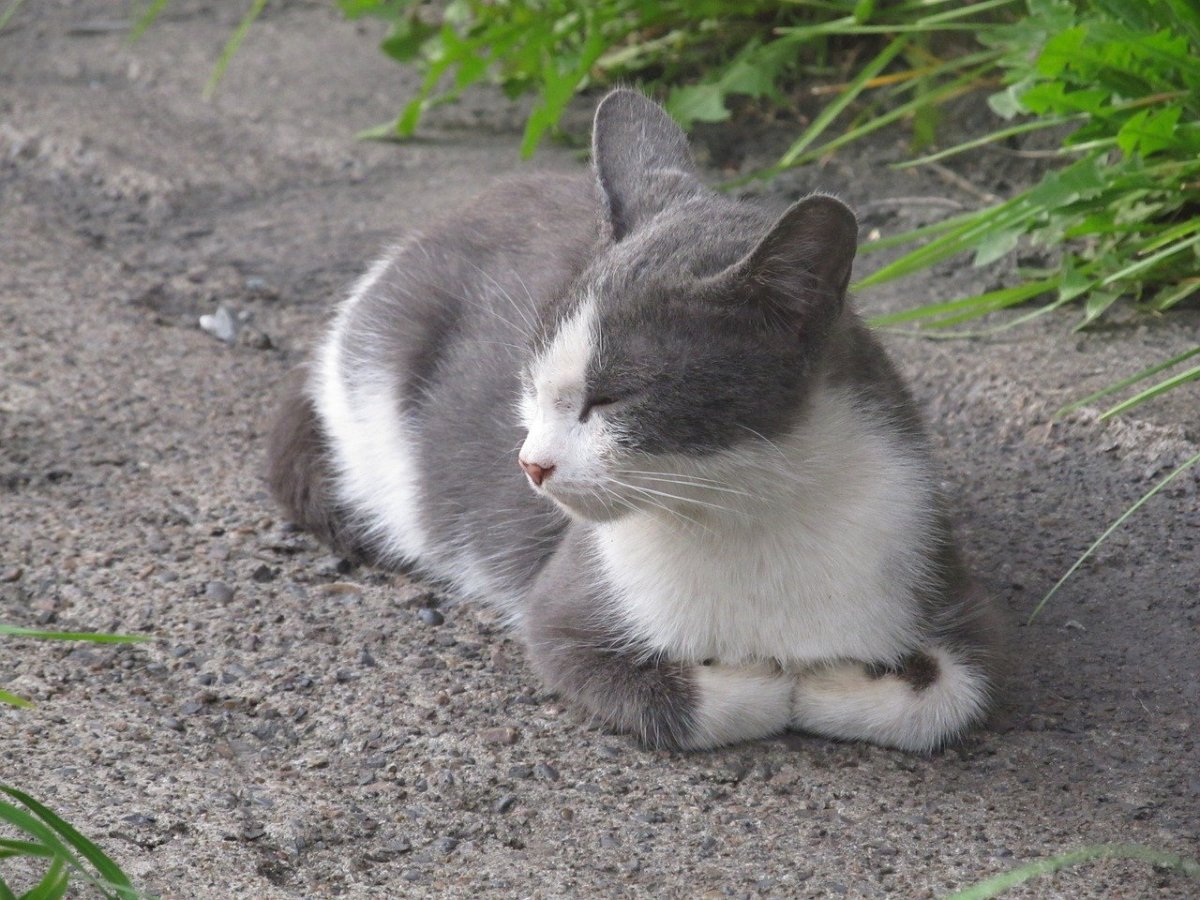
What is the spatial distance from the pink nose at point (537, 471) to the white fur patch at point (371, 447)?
3.29 ft

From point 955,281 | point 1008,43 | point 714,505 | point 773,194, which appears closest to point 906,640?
point 714,505

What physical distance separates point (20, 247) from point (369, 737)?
Answer: 2.64m

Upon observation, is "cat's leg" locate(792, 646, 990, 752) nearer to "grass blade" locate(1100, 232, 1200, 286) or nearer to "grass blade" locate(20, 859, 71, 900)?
"grass blade" locate(1100, 232, 1200, 286)

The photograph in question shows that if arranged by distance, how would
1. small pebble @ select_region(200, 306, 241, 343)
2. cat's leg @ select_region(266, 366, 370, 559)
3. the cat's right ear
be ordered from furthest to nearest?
1. small pebble @ select_region(200, 306, 241, 343)
2. cat's leg @ select_region(266, 366, 370, 559)
3. the cat's right ear

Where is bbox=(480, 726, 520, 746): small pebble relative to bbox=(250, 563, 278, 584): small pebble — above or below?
above

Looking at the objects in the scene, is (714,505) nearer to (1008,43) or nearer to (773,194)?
(1008,43)

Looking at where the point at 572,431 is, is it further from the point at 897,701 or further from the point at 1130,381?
the point at 1130,381

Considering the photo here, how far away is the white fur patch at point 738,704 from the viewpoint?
8.14ft

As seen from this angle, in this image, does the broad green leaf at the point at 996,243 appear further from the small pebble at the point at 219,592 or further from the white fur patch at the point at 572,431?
the small pebble at the point at 219,592

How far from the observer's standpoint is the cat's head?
2.16 meters

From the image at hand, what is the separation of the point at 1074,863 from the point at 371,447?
1.90m

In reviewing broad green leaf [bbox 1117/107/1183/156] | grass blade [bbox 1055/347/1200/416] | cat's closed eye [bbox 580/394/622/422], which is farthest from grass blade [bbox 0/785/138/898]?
broad green leaf [bbox 1117/107/1183/156]

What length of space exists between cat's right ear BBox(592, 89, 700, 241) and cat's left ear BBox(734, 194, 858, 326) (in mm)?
402

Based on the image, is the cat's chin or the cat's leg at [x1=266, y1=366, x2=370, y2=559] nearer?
the cat's chin
